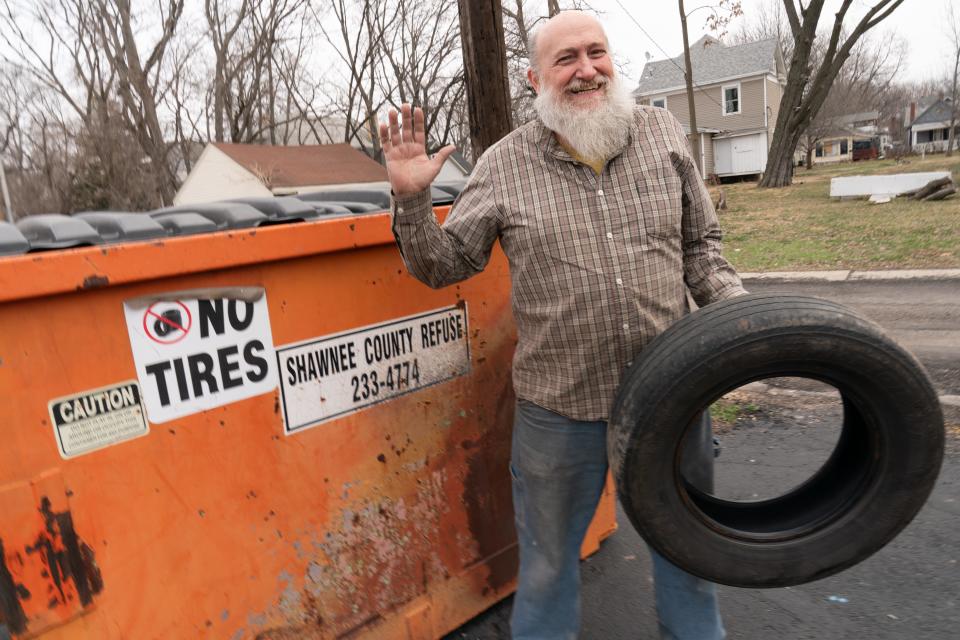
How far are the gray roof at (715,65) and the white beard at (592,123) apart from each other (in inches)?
1615

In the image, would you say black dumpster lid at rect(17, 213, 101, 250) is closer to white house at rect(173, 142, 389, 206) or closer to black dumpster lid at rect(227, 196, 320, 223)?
black dumpster lid at rect(227, 196, 320, 223)

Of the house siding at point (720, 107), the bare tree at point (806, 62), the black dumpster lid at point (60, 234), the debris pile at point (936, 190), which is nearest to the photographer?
the black dumpster lid at point (60, 234)

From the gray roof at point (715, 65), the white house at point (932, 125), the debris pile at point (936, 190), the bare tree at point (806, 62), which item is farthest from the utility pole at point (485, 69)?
the white house at point (932, 125)

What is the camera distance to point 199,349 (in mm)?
1863

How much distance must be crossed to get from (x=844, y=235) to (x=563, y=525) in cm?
1132

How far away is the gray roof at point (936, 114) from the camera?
3051 inches

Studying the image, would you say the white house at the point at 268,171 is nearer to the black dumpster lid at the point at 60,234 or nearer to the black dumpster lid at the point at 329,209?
the black dumpster lid at the point at 329,209

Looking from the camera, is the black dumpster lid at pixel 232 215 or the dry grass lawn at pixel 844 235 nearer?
the black dumpster lid at pixel 232 215

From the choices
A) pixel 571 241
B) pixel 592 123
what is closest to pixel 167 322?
pixel 571 241

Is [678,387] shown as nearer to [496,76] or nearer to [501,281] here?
[501,281]

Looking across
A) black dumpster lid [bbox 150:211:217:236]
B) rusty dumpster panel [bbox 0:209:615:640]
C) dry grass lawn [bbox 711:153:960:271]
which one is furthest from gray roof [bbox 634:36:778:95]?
black dumpster lid [bbox 150:211:217:236]

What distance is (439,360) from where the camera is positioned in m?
2.41

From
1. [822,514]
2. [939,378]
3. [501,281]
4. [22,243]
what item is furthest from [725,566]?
[939,378]

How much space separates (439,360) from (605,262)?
0.74 meters
